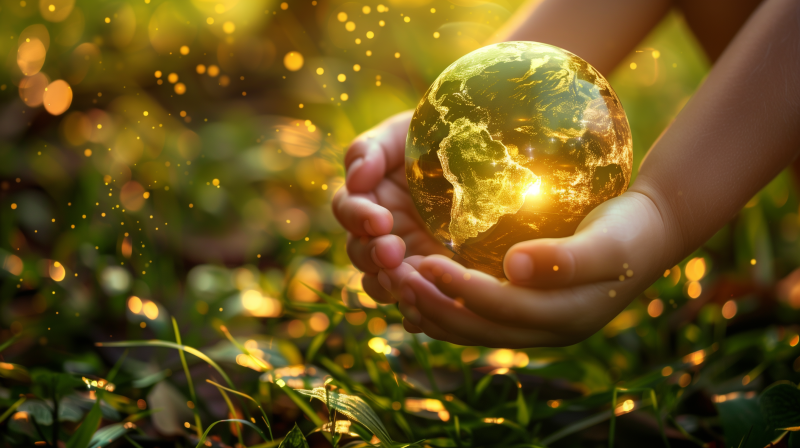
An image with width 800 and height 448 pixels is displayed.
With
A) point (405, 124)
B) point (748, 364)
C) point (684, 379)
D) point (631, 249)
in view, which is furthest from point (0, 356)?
point (748, 364)

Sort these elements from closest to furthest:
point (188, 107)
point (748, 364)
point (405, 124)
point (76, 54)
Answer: point (405, 124) < point (748, 364) < point (76, 54) < point (188, 107)

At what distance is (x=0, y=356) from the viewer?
3.20ft

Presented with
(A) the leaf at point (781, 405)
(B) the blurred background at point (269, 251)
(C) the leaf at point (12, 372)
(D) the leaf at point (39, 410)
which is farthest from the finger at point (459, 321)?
(C) the leaf at point (12, 372)

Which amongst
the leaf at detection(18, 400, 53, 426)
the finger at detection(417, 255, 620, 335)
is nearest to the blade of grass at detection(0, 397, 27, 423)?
the leaf at detection(18, 400, 53, 426)

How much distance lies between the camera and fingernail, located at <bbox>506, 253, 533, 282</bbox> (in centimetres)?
51

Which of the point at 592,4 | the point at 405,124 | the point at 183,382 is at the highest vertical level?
the point at 592,4

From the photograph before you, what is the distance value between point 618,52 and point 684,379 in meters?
0.67

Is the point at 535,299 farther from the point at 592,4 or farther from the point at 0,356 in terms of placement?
the point at 0,356

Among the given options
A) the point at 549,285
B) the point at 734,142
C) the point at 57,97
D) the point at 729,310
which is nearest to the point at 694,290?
the point at 729,310

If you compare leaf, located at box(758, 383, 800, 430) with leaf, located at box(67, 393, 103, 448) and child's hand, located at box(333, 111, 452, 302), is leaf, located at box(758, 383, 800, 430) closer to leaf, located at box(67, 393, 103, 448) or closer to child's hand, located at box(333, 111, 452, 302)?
child's hand, located at box(333, 111, 452, 302)

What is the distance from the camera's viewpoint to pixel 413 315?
61 cm

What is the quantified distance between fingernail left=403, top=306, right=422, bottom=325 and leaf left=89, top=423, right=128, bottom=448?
1.53ft

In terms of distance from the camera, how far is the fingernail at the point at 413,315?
0.60 m

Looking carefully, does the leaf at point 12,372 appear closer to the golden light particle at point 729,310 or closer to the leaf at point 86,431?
the leaf at point 86,431
